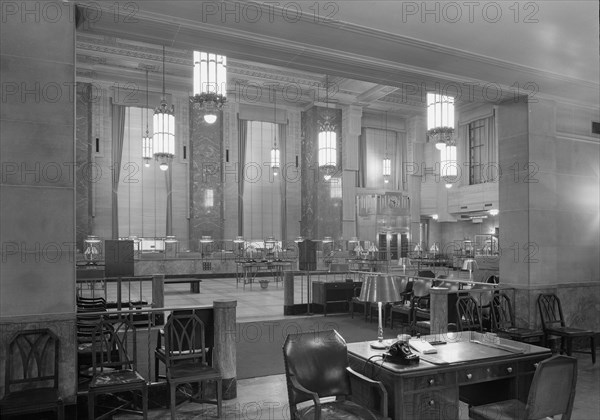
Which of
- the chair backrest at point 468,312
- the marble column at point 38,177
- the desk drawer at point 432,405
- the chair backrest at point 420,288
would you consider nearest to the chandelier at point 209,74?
the marble column at point 38,177

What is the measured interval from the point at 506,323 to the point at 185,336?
4.52 metres

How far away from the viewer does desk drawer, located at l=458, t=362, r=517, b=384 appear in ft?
12.4

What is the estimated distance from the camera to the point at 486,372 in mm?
3857

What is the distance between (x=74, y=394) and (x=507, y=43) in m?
5.80

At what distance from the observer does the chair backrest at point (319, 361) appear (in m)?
3.73

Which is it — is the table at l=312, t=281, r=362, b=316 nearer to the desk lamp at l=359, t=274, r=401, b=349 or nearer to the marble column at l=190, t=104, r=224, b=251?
the desk lamp at l=359, t=274, r=401, b=349

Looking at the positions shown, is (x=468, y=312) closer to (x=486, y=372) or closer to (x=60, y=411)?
(x=486, y=372)

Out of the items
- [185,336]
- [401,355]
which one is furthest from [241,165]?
[401,355]

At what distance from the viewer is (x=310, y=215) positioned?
20.3 m

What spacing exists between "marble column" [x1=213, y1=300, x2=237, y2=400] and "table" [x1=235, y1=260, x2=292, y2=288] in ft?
33.8

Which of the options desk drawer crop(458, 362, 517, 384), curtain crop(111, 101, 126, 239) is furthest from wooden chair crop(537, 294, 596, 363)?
curtain crop(111, 101, 126, 239)

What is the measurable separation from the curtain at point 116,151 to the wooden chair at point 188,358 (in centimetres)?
1435

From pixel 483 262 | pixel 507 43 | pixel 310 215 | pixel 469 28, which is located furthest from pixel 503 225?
pixel 310 215

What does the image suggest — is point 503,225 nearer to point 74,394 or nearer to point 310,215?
point 74,394
